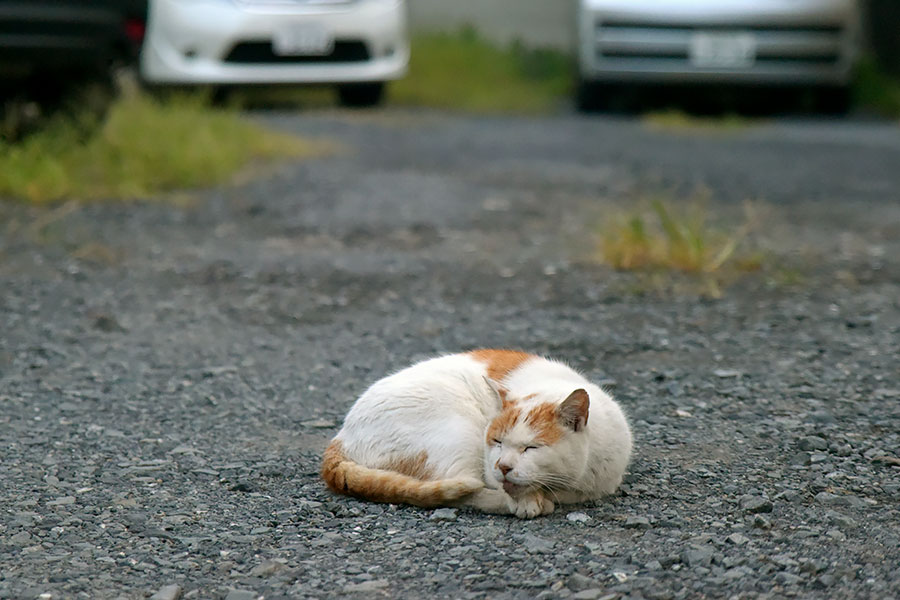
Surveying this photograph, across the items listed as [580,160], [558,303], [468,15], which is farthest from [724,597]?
[468,15]

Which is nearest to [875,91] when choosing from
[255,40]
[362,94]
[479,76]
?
[479,76]

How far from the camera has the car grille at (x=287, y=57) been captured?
30.5 ft

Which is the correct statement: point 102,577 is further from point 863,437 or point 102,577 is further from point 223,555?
point 863,437

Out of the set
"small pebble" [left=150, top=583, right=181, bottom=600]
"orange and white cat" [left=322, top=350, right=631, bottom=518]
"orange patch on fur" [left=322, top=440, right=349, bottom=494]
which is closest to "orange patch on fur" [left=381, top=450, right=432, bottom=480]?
"orange and white cat" [left=322, top=350, right=631, bottom=518]

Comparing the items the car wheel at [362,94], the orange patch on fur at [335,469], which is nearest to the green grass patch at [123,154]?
the car wheel at [362,94]

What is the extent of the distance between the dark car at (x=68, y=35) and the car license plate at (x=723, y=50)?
4.86 metres

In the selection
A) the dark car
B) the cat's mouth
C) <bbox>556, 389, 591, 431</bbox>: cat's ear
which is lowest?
the cat's mouth

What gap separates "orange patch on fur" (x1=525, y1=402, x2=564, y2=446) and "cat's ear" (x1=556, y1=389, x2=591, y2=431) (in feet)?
0.05

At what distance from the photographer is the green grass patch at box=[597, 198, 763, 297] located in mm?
4770

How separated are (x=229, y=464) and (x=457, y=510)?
2.14 feet

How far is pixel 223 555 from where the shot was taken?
233cm

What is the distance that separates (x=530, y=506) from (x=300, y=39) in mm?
7299

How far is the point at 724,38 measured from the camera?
372 inches

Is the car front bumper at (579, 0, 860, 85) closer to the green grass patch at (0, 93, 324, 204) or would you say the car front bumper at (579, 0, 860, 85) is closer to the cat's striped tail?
the green grass patch at (0, 93, 324, 204)
